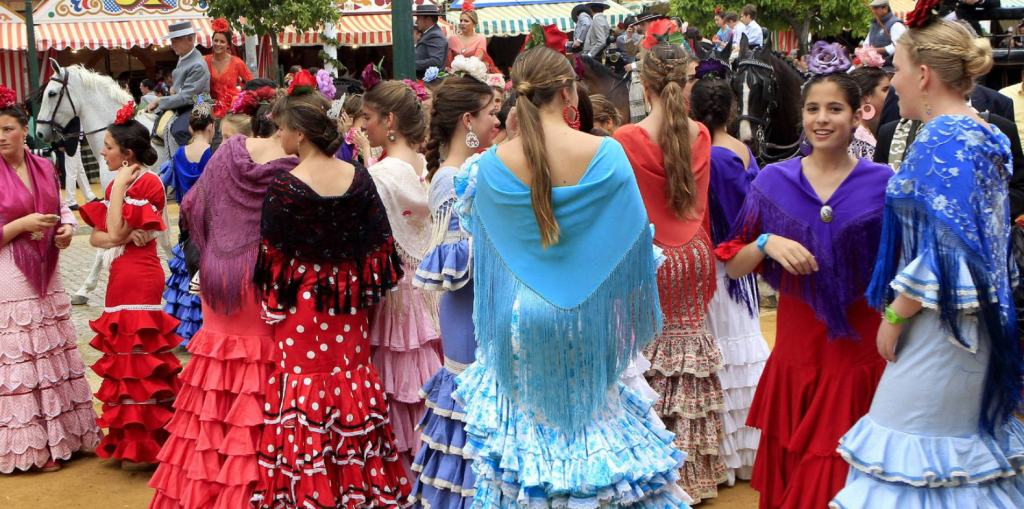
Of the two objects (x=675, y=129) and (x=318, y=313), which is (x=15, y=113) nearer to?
(x=318, y=313)

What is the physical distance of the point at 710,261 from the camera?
17.0 ft

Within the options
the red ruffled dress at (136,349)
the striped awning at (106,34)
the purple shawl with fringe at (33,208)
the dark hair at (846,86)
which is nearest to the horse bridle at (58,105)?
the purple shawl with fringe at (33,208)

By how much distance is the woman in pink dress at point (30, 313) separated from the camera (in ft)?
20.0

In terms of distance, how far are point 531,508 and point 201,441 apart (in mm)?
2117

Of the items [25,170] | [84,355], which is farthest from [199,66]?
[25,170]

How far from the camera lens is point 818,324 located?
4.02 meters

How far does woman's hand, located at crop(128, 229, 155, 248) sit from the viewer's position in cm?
611

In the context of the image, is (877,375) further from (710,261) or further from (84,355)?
(84,355)

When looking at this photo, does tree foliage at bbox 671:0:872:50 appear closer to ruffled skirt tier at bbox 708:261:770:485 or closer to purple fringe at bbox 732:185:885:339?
ruffled skirt tier at bbox 708:261:770:485

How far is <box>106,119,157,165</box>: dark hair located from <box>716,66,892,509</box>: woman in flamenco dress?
372 centimetres

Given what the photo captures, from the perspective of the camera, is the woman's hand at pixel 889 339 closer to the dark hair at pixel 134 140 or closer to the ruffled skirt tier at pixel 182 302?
the dark hair at pixel 134 140

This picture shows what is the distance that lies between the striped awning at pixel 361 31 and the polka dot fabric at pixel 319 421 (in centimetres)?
1948

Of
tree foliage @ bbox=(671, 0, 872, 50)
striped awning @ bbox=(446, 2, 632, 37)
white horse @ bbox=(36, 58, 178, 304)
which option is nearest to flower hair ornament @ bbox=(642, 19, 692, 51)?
white horse @ bbox=(36, 58, 178, 304)

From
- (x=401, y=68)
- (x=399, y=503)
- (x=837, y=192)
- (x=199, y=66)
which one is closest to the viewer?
(x=837, y=192)
